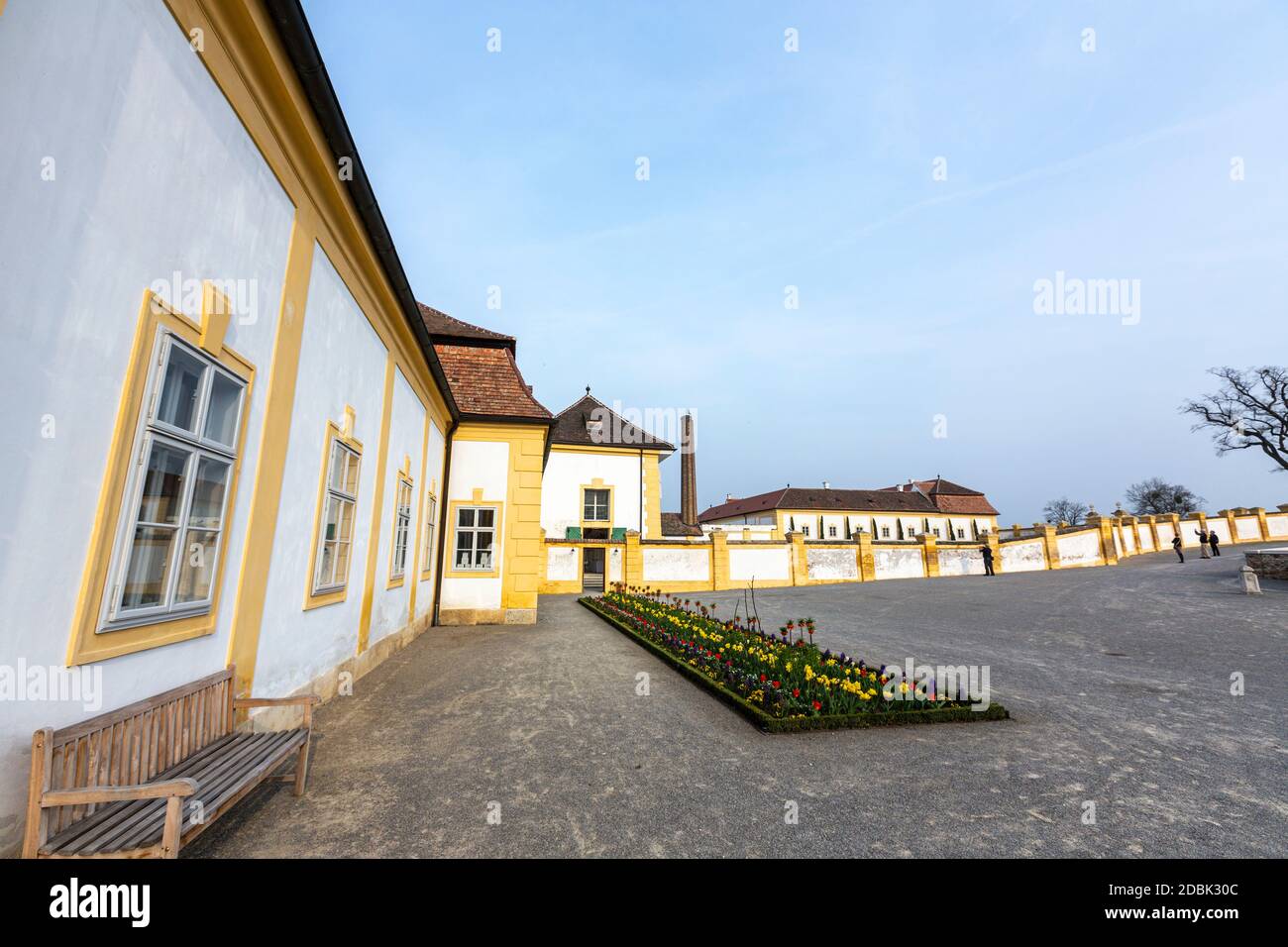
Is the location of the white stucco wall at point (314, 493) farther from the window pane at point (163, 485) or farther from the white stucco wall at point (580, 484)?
the white stucco wall at point (580, 484)

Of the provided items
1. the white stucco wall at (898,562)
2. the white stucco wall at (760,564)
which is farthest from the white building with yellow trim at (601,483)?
the white stucco wall at (898,562)

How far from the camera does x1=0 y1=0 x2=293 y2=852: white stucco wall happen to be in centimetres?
202

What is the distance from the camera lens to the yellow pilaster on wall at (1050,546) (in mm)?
26609

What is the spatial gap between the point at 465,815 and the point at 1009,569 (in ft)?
98.2

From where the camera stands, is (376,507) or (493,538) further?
(493,538)

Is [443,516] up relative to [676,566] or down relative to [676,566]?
up

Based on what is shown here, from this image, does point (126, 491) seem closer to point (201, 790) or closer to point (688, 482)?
point (201, 790)

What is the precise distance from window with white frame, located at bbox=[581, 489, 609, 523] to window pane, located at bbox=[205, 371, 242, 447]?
21.5 meters

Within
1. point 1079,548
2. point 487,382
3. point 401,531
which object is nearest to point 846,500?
point 1079,548

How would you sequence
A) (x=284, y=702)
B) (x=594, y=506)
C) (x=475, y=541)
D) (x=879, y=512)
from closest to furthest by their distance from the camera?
1. (x=284, y=702)
2. (x=475, y=541)
3. (x=594, y=506)
4. (x=879, y=512)

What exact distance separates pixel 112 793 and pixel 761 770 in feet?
11.9

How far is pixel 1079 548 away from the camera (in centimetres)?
2714
